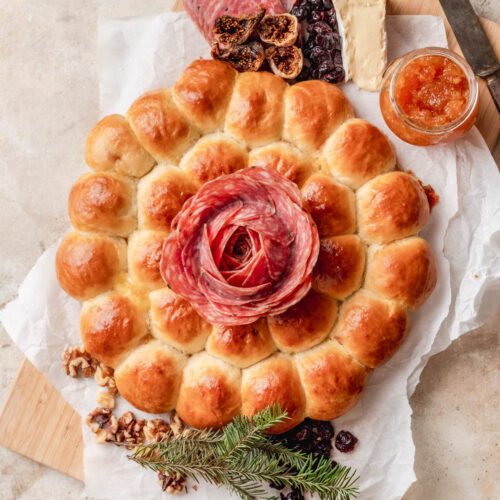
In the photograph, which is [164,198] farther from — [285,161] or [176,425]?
[176,425]

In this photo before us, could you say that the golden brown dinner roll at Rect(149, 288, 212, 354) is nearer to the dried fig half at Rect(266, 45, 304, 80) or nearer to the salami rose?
the salami rose

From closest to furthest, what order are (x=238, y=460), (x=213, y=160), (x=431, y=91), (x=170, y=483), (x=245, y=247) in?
1. (x=245, y=247)
2. (x=238, y=460)
3. (x=213, y=160)
4. (x=431, y=91)
5. (x=170, y=483)

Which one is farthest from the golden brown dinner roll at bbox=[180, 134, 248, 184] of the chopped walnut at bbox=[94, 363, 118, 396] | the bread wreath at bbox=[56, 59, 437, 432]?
the chopped walnut at bbox=[94, 363, 118, 396]

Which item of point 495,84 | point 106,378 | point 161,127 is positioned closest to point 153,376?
point 106,378

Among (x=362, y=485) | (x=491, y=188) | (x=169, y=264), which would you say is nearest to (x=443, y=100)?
(x=491, y=188)

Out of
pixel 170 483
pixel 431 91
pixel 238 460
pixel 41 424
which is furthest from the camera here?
pixel 41 424
